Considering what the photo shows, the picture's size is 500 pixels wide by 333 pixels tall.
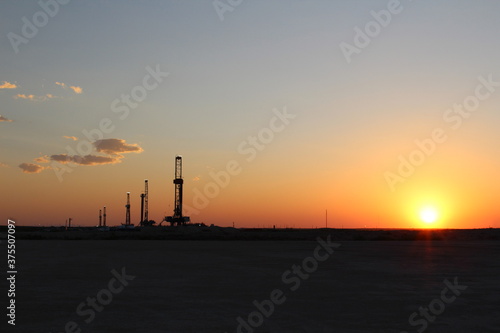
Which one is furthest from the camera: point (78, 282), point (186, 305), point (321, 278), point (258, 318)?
point (321, 278)

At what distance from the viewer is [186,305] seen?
46.7 feet

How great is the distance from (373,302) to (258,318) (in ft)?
13.6

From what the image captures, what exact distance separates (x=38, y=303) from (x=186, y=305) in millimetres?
4075

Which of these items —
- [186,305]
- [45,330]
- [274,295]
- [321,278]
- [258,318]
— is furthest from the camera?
[321,278]

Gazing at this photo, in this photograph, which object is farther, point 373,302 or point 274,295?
point 274,295

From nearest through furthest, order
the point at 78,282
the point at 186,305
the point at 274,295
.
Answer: the point at 186,305 → the point at 274,295 → the point at 78,282

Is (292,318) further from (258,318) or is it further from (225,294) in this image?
(225,294)

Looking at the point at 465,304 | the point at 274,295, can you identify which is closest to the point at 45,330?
the point at 274,295

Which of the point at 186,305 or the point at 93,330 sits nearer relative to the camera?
the point at 93,330

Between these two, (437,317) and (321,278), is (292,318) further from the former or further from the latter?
(321,278)

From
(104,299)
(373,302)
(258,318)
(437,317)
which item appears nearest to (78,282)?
(104,299)

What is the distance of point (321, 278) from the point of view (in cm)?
2094

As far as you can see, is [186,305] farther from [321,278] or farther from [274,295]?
[321,278]

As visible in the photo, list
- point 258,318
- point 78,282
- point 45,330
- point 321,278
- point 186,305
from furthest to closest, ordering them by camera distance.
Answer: point 321,278 < point 78,282 < point 186,305 < point 258,318 < point 45,330
